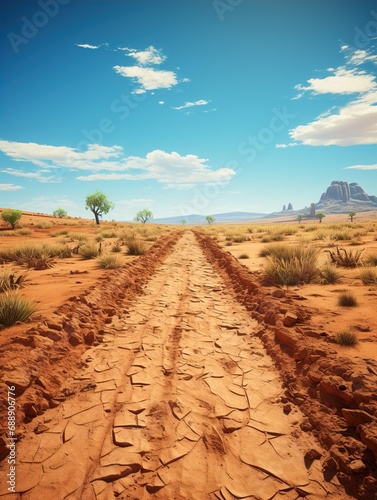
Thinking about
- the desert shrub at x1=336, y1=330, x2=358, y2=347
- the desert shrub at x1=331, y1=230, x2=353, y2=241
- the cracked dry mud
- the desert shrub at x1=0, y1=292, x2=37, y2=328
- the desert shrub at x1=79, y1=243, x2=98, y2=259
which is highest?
the desert shrub at x1=79, y1=243, x2=98, y2=259

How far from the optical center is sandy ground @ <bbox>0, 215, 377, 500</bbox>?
2121 millimetres

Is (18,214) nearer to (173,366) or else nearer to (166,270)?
(166,270)

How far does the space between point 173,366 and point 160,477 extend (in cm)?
154

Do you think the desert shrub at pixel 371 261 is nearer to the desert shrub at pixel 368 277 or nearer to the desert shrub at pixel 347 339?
the desert shrub at pixel 368 277

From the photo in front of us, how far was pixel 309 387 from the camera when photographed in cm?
313

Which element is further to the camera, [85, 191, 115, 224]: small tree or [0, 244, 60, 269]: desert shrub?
[85, 191, 115, 224]: small tree

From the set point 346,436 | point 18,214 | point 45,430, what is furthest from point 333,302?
point 18,214

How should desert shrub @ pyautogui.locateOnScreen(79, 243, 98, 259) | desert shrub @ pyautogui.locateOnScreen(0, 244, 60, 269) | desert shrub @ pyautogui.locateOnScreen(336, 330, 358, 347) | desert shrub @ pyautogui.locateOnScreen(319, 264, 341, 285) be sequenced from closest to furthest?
1. desert shrub @ pyautogui.locateOnScreen(336, 330, 358, 347)
2. desert shrub @ pyautogui.locateOnScreen(319, 264, 341, 285)
3. desert shrub @ pyautogui.locateOnScreen(0, 244, 60, 269)
4. desert shrub @ pyautogui.locateOnScreen(79, 243, 98, 259)

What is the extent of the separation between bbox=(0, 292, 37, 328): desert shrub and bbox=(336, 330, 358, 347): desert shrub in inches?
203

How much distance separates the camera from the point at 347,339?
3.85 metres

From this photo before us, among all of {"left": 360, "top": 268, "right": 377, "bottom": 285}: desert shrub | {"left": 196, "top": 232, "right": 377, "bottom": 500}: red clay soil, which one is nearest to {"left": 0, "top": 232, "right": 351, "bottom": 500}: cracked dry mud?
{"left": 196, "top": 232, "right": 377, "bottom": 500}: red clay soil

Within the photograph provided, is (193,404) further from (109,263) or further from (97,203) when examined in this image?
(97,203)

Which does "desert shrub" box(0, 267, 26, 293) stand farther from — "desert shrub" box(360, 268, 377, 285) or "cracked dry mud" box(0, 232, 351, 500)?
"desert shrub" box(360, 268, 377, 285)

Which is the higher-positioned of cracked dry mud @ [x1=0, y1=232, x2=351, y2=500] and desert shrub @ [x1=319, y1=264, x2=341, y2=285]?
desert shrub @ [x1=319, y1=264, x2=341, y2=285]
